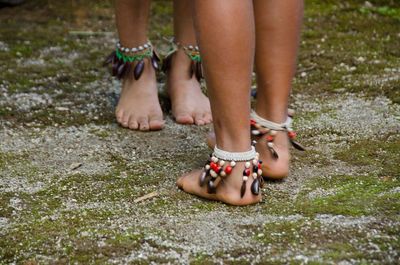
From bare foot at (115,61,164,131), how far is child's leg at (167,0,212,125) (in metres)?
0.08

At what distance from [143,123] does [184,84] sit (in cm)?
25

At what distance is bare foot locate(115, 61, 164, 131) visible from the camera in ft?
8.21

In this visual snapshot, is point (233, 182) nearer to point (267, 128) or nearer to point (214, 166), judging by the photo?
point (214, 166)

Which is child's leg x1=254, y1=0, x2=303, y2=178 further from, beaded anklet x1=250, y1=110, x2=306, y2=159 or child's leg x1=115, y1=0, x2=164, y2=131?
child's leg x1=115, y1=0, x2=164, y2=131

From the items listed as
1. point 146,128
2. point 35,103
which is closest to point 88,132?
point 146,128

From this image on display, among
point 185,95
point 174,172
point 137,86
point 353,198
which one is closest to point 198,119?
point 185,95

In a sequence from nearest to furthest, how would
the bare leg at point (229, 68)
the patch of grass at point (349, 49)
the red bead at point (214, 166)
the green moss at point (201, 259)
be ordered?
1. the green moss at point (201, 259)
2. the bare leg at point (229, 68)
3. the red bead at point (214, 166)
4. the patch of grass at point (349, 49)

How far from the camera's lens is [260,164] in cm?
190

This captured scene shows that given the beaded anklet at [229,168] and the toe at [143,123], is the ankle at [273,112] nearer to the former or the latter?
the beaded anklet at [229,168]

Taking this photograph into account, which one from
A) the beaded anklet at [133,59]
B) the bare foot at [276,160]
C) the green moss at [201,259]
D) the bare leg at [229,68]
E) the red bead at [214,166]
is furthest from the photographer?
the beaded anklet at [133,59]

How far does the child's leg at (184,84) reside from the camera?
2.56 meters

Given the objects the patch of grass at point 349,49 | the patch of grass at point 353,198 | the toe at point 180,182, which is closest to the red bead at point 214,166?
the toe at point 180,182

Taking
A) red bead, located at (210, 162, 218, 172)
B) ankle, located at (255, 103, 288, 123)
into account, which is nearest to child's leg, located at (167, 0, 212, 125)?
ankle, located at (255, 103, 288, 123)

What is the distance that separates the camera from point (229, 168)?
6.07ft
